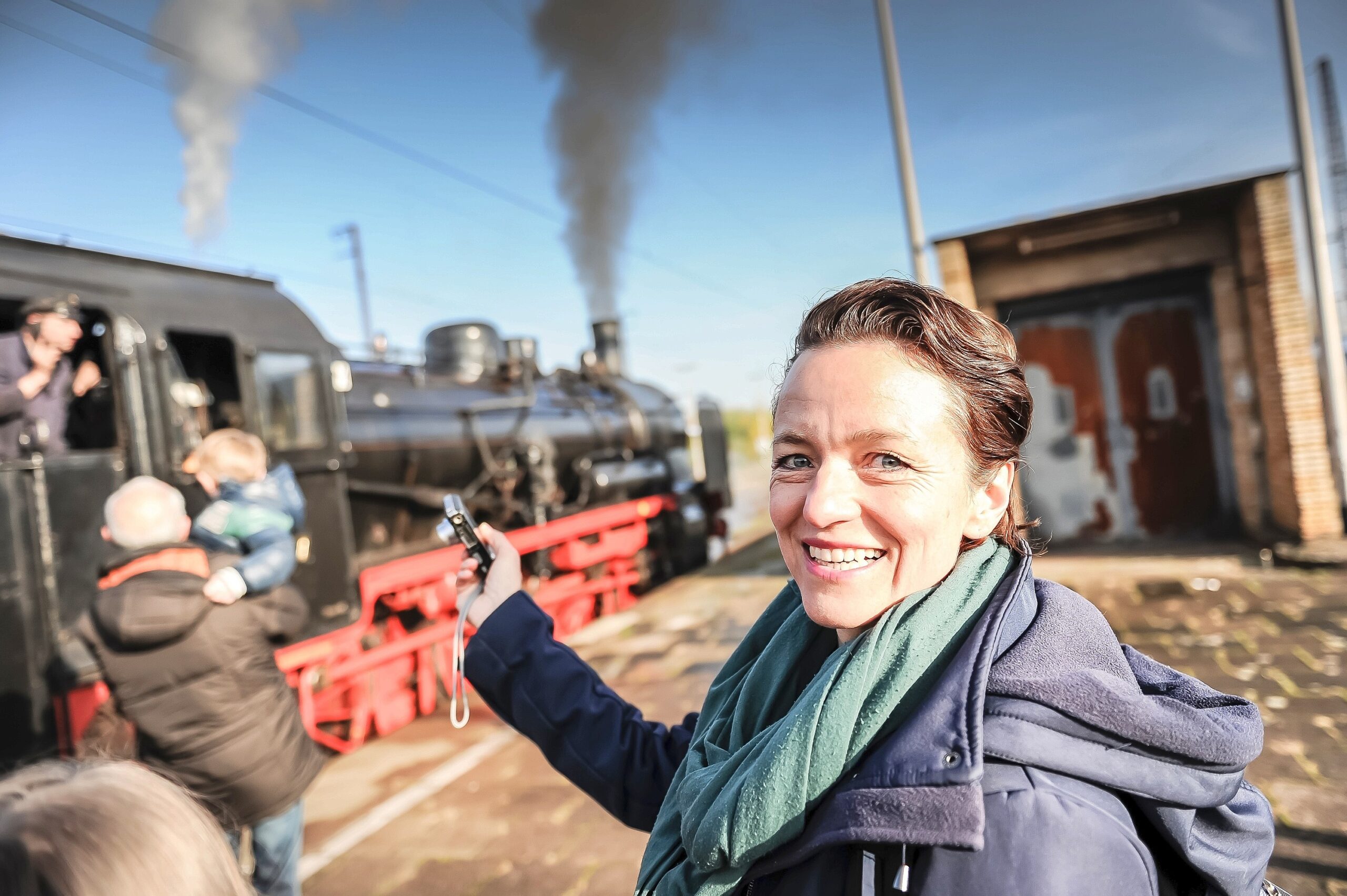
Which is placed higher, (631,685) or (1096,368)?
(1096,368)

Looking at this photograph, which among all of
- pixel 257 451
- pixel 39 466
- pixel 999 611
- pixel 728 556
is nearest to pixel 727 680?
pixel 999 611

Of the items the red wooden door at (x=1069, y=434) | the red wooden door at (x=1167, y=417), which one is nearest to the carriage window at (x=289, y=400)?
the red wooden door at (x=1069, y=434)

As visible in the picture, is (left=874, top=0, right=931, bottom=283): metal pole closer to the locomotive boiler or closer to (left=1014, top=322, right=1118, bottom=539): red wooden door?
(left=1014, top=322, right=1118, bottom=539): red wooden door

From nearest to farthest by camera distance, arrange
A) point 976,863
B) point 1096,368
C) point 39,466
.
→ 1. point 976,863
2. point 39,466
3. point 1096,368

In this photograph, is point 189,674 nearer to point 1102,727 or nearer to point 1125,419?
point 1102,727

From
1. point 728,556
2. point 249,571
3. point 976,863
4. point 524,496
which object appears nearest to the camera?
point 976,863

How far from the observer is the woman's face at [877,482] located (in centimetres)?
112

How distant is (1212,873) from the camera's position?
97cm

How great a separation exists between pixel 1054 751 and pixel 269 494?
10.9 ft

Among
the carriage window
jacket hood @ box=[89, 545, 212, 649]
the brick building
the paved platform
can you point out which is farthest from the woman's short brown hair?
the brick building

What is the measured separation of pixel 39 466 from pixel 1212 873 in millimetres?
4219

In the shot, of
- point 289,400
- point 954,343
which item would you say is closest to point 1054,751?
point 954,343

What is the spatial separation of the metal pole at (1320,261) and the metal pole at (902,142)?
3397mm

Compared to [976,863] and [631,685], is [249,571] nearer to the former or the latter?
[976,863]
